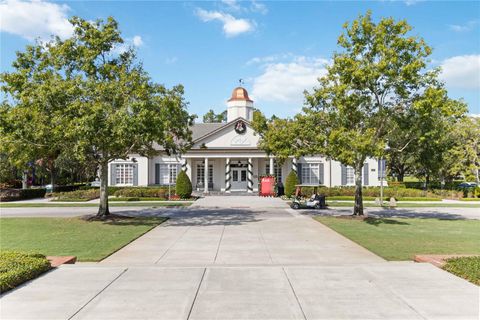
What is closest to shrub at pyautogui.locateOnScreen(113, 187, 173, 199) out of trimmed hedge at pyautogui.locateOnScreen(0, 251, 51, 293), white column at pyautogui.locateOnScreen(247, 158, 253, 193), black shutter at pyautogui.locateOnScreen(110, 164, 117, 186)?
black shutter at pyautogui.locateOnScreen(110, 164, 117, 186)

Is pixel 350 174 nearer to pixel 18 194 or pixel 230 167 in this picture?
pixel 230 167

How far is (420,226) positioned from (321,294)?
42.0 ft

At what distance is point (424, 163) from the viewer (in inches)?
1714

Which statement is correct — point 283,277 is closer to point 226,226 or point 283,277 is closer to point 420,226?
point 226,226

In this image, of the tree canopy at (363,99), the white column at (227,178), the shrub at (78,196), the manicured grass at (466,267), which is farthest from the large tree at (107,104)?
the white column at (227,178)

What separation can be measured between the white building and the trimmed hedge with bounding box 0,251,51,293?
30422 millimetres

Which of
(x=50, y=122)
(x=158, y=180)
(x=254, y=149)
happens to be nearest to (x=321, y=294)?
(x=50, y=122)

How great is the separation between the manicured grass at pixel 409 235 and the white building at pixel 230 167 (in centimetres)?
1961

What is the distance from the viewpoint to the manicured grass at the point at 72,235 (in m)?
12.1

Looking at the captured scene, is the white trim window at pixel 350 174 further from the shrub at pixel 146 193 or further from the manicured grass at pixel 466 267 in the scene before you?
the manicured grass at pixel 466 267

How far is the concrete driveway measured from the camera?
607 cm

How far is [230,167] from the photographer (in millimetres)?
41031

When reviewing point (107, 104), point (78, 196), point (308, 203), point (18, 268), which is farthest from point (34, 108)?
point (78, 196)

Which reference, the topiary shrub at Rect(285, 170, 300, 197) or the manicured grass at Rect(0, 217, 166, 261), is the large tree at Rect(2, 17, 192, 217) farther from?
the topiary shrub at Rect(285, 170, 300, 197)
